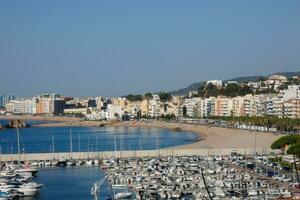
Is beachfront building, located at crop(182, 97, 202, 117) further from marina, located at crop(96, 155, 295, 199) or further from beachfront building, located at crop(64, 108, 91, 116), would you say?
marina, located at crop(96, 155, 295, 199)

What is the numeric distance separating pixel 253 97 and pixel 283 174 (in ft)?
156

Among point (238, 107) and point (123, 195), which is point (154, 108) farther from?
point (123, 195)

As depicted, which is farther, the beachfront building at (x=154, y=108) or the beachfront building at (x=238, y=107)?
the beachfront building at (x=154, y=108)

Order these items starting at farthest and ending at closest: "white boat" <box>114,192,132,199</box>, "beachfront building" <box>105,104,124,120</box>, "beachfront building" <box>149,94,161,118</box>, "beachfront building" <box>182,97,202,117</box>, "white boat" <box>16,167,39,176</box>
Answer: "beachfront building" <box>105,104,124,120</box>, "beachfront building" <box>149,94,161,118</box>, "beachfront building" <box>182,97,202,117</box>, "white boat" <box>16,167,39,176</box>, "white boat" <box>114,192,132,199</box>

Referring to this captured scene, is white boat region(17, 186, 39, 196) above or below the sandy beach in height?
below

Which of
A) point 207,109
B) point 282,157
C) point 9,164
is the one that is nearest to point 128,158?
point 9,164

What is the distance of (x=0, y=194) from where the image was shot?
23953 millimetres

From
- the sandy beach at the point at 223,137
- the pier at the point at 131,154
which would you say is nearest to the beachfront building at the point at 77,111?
the sandy beach at the point at 223,137

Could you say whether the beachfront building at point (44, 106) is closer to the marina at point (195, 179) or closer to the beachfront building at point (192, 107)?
the beachfront building at point (192, 107)

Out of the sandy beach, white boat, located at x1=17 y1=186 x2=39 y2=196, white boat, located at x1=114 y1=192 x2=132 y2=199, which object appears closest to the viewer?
white boat, located at x1=114 y1=192 x2=132 y2=199

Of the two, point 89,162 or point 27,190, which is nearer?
point 27,190

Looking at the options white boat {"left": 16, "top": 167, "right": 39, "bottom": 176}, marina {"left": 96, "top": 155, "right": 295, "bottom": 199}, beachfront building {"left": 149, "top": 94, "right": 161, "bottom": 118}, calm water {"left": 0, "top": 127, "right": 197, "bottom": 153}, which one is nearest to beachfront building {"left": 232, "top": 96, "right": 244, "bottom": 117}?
calm water {"left": 0, "top": 127, "right": 197, "bottom": 153}

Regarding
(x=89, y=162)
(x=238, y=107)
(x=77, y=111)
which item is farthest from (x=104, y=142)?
(x=77, y=111)

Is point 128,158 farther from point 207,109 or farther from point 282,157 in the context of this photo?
point 207,109
